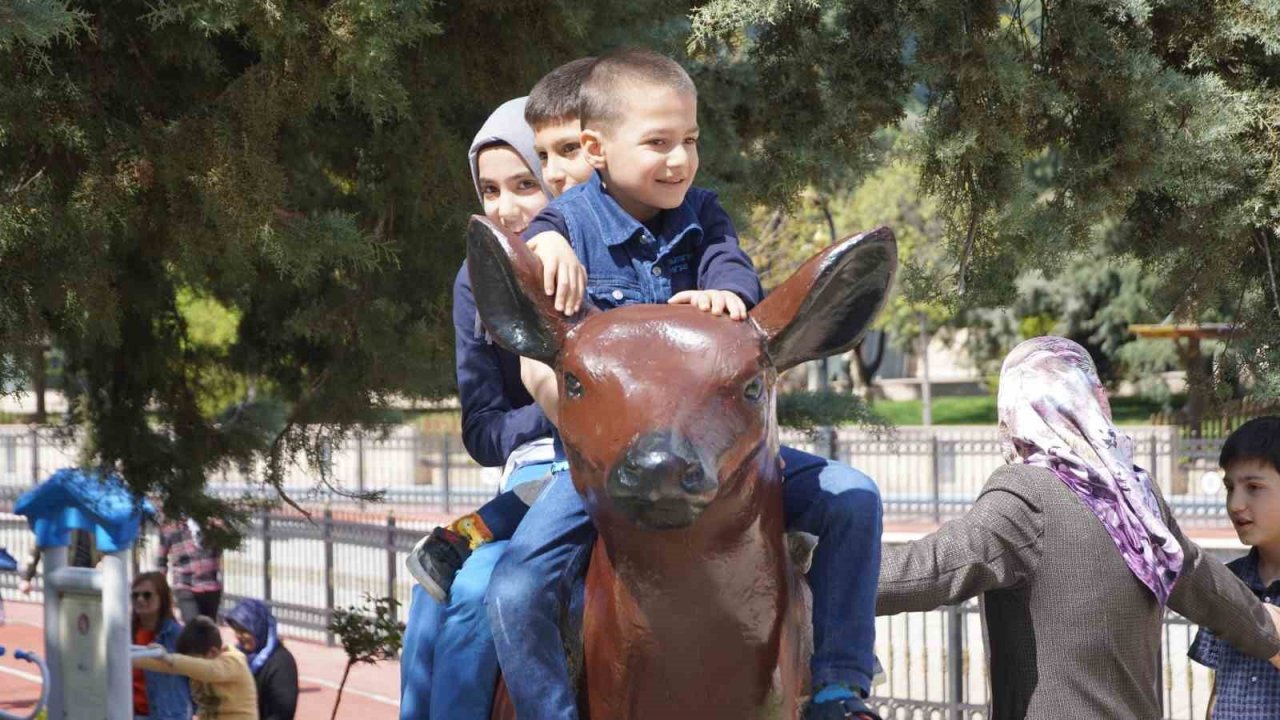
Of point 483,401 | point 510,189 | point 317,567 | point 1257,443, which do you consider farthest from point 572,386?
point 317,567

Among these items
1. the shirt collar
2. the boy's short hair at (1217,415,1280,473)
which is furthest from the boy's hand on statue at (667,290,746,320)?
the boy's short hair at (1217,415,1280,473)

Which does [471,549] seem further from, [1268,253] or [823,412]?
[823,412]

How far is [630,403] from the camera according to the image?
2492 mm

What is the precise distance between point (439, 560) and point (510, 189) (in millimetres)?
1075

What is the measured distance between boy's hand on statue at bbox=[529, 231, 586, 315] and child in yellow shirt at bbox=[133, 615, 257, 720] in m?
6.70

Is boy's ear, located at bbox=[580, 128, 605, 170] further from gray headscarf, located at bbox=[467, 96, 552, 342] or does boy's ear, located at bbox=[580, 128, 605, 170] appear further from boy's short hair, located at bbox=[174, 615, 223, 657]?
boy's short hair, located at bbox=[174, 615, 223, 657]

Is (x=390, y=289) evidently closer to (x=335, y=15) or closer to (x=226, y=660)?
(x=335, y=15)

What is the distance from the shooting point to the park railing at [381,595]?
9789 millimetres

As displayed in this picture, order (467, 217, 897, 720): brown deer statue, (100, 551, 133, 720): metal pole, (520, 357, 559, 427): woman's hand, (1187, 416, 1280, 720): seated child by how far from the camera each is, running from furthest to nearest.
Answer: (100, 551, 133, 720): metal pole
(1187, 416, 1280, 720): seated child
(520, 357, 559, 427): woman's hand
(467, 217, 897, 720): brown deer statue

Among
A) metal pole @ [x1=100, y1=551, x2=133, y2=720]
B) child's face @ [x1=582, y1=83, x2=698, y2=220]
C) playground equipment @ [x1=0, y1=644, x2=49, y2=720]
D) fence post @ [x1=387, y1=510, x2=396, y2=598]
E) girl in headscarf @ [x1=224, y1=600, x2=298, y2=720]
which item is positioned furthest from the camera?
fence post @ [x1=387, y1=510, x2=396, y2=598]

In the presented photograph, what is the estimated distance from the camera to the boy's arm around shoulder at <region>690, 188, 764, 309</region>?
297 centimetres

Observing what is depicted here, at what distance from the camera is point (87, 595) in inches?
330

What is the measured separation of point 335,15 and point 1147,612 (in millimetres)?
3151

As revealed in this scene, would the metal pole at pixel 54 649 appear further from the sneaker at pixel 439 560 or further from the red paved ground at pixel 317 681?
the sneaker at pixel 439 560
